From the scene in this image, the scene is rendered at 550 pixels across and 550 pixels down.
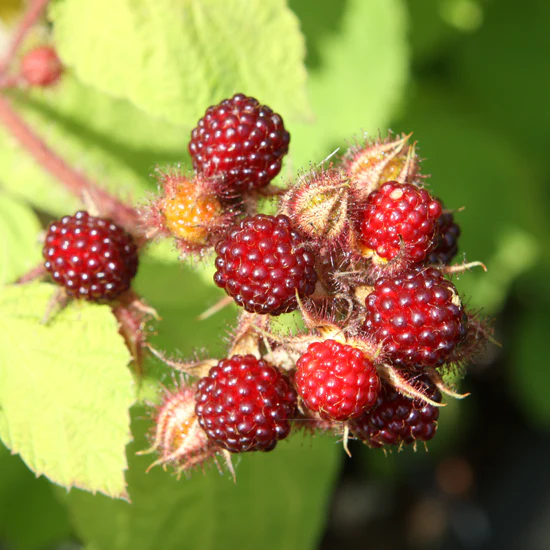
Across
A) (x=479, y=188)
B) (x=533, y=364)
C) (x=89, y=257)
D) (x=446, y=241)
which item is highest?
(x=446, y=241)

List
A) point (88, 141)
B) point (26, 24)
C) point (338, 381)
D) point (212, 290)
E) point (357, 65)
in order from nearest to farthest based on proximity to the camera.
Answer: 1. point (338, 381)
2. point (26, 24)
3. point (212, 290)
4. point (88, 141)
5. point (357, 65)

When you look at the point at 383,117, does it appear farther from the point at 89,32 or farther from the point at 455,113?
the point at 89,32

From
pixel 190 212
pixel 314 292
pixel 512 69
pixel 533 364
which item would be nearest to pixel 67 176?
pixel 190 212

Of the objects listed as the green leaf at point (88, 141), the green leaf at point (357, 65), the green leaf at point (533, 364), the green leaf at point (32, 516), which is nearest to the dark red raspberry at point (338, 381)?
the green leaf at point (88, 141)

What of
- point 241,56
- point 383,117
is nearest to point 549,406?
point 383,117

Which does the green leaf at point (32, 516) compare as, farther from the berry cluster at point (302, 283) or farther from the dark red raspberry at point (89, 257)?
the berry cluster at point (302, 283)

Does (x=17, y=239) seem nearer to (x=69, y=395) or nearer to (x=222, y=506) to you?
(x=69, y=395)

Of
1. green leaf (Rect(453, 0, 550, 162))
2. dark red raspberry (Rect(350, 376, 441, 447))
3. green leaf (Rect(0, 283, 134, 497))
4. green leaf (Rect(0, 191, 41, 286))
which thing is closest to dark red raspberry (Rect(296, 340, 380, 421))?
dark red raspberry (Rect(350, 376, 441, 447))

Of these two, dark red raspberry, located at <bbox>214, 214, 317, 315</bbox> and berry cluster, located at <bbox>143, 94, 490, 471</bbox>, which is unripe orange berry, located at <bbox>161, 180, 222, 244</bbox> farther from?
dark red raspberry, located at <bbox>214, 214, 317, 315</bbox>
